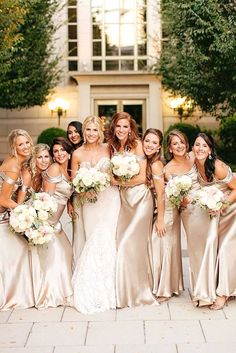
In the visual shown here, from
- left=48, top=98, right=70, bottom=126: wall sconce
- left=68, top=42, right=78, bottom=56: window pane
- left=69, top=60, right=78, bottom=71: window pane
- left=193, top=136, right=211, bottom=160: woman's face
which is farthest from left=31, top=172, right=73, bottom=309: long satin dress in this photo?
left=68, top=42, right=78, bottom=56: window pane

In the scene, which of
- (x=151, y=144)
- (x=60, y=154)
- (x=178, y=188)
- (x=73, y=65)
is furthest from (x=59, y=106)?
(x=178, y=188)

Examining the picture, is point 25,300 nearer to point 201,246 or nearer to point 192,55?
point 201,246

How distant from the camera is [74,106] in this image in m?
23.7

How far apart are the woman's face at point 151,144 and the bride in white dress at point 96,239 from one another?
0.49m

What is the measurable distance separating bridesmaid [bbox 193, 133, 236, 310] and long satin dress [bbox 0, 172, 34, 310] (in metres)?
2.14

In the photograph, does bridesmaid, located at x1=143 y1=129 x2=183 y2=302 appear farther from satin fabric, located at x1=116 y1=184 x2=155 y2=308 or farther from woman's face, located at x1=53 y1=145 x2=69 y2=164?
woman's face, located at x1=53 y1=145 x2=69 y2=164

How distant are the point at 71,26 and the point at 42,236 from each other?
18.9 m

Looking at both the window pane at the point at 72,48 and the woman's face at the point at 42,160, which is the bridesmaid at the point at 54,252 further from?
the window pane at the point at 72,48

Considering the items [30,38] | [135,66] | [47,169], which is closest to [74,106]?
[135,66]

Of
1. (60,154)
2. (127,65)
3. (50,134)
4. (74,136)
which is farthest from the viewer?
(127,65)

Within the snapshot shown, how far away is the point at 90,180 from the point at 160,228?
1.06 meters

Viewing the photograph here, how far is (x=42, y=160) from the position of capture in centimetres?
687

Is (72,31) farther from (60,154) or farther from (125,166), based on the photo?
(125,166)

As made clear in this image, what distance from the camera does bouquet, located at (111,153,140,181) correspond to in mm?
6406
